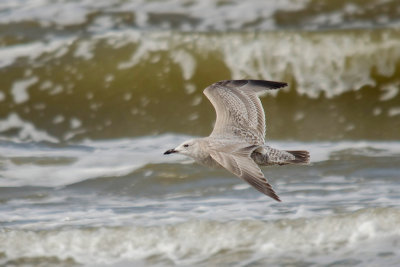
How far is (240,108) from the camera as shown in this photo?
5.13 meters

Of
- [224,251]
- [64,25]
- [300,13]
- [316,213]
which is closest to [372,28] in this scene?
[300,13]

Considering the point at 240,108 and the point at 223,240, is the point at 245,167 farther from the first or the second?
the point at 240,108

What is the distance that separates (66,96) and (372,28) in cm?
306

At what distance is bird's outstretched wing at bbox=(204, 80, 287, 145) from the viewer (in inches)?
196

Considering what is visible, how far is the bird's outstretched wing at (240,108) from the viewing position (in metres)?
4.98

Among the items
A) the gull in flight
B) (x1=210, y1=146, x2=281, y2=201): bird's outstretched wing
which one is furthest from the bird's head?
(x1=210, y1=146, x2=281, y2=201): bird's outstretched wing

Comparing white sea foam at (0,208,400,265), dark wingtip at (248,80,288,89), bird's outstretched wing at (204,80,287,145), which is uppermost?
dark wingtip at (248,80,288,89)

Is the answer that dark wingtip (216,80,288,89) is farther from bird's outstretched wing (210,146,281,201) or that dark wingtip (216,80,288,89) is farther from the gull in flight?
bird's outstretched wing (210,146,281,201)

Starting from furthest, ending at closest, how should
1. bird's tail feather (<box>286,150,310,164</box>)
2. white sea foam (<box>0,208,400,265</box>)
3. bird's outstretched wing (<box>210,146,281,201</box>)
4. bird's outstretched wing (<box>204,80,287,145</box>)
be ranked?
bird's outstretched wing (<box>204,80,287,145</box>)
bird's tail feather (<box>286,150,310,164</box>)
white sea foam (<box>0,208,400,265</box>)
bird's outstretched wing (<box>210,146,281,201</box>)

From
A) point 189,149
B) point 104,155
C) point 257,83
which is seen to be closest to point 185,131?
point 104,155

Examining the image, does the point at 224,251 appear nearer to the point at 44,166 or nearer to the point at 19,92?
the point at 44,166

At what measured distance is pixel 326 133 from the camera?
7.05 meters

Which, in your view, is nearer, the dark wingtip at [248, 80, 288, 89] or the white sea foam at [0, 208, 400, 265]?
the white sea foam at [0, 208, 400, 265]

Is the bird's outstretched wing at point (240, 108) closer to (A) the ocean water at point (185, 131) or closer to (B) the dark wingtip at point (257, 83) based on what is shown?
(B) the dark wingtip at point (257, 83)
